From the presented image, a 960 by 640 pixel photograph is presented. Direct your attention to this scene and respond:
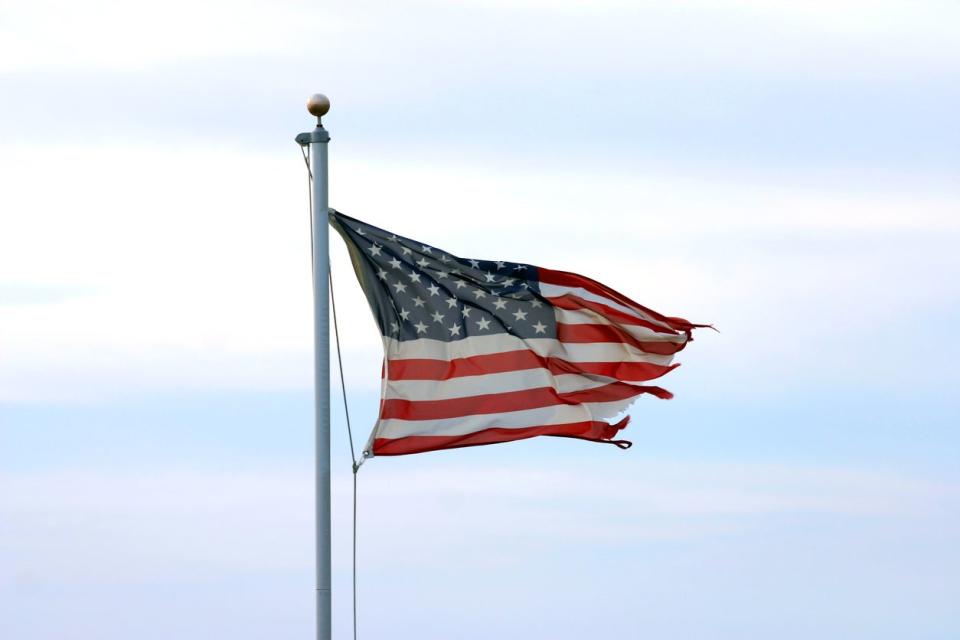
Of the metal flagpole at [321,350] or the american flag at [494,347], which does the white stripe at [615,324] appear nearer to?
the american flag at [494,347]

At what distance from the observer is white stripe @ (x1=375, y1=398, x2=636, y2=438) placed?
758 inches

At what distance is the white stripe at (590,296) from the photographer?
2073 centimetres

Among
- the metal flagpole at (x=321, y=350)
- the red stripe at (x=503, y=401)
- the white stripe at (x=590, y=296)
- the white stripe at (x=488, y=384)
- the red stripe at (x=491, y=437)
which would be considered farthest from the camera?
the white stripe at (x=590, y=296)

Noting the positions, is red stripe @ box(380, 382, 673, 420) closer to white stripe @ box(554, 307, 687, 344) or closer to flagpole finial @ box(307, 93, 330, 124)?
white stripe @ box(554, 307, 687, 344)

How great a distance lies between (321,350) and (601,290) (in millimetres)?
4416

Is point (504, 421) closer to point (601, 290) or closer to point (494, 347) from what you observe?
point (494, 347)

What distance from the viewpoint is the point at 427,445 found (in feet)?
63.7

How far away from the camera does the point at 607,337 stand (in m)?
20.9

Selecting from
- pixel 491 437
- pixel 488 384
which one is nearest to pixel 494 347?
pixel 488 384

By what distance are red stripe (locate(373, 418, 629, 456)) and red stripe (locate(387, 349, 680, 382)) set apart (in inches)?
27.6

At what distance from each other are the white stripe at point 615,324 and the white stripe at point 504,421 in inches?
35.4

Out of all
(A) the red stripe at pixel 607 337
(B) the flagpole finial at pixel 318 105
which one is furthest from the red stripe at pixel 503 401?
(B) the flagpole finial at pixel 318 105

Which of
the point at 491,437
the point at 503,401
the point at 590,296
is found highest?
the point at 590,296

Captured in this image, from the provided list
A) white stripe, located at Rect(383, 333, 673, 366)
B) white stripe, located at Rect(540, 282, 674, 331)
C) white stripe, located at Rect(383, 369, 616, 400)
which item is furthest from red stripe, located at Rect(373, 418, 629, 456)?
white stripe, located at Rect(540, 282, 674, 331)
